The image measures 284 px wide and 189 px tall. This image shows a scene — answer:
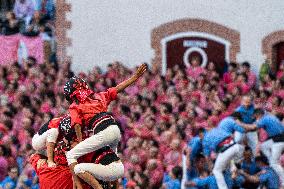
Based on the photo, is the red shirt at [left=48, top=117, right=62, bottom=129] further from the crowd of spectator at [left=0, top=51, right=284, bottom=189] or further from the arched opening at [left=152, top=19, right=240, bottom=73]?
the arched opening at [left=152, top=19, right=240, bottom=73]

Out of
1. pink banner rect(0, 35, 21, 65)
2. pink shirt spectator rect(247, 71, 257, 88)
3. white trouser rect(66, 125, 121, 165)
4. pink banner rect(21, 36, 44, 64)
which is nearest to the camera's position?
white trouser rect(66, 125, 121, 165)

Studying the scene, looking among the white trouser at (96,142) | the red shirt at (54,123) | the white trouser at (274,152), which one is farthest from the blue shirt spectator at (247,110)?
the white trouser at (96,142)

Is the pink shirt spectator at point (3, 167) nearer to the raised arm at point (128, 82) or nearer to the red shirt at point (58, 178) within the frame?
the red shirt at point (58, 178)

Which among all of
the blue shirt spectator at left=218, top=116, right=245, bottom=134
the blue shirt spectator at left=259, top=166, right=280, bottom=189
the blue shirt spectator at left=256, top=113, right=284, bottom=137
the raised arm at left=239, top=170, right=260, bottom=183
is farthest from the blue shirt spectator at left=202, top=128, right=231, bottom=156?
the blue shirt spectator at left=256, top=113, right=284, bottom=137

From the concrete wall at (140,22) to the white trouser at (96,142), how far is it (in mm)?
14656

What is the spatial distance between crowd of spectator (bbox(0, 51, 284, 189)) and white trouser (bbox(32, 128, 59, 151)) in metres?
5.05

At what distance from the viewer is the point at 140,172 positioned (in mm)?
21844

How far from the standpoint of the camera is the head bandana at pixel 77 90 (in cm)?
1562

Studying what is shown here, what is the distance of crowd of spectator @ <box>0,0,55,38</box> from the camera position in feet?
107

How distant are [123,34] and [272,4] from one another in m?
4.04

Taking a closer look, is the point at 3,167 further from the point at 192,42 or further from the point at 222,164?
the point at 192,42

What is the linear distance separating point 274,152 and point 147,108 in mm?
3688

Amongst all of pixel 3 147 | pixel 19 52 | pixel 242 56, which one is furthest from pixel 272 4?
pixel 3 147

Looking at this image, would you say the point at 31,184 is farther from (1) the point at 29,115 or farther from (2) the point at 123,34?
(2) the point at 123,34
